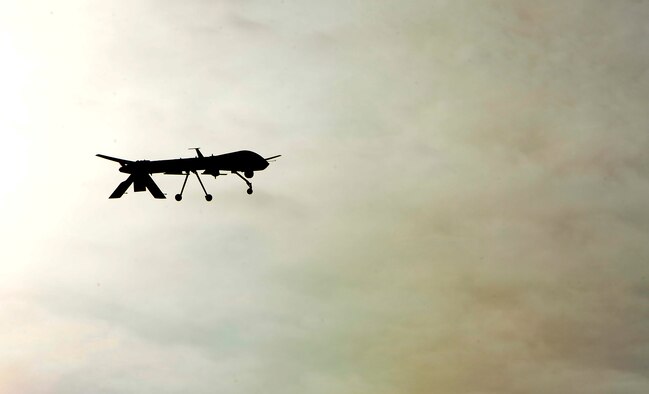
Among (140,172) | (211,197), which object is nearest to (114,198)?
(140,172)

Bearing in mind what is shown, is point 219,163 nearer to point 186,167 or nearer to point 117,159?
point 186,167

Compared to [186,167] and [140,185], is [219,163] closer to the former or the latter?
[186,167]

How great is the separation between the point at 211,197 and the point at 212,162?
4567 millimetres

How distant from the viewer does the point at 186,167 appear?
117938 millimetres

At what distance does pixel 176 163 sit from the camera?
11862 cm

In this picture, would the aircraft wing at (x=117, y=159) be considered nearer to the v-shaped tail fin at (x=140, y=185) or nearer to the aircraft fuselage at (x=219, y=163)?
the aircraft fuselage at (x=219, y=163)

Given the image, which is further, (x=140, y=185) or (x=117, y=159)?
(x=140, y=185)

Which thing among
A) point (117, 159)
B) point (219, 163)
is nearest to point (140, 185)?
point (117, 159)

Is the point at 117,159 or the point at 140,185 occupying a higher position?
the point at 117,159

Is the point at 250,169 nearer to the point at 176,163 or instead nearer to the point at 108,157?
the point at 176,163

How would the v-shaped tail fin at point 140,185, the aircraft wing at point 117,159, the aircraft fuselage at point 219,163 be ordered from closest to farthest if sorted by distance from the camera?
the aircraft wing at point 117,159, the aircraft fuselage at point 219,163, the v-shaped tail fin at point 140,185

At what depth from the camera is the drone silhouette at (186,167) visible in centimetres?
Answer: 11619

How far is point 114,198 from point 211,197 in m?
13.5

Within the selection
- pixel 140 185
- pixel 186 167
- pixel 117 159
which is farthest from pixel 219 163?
pixel 117 159
